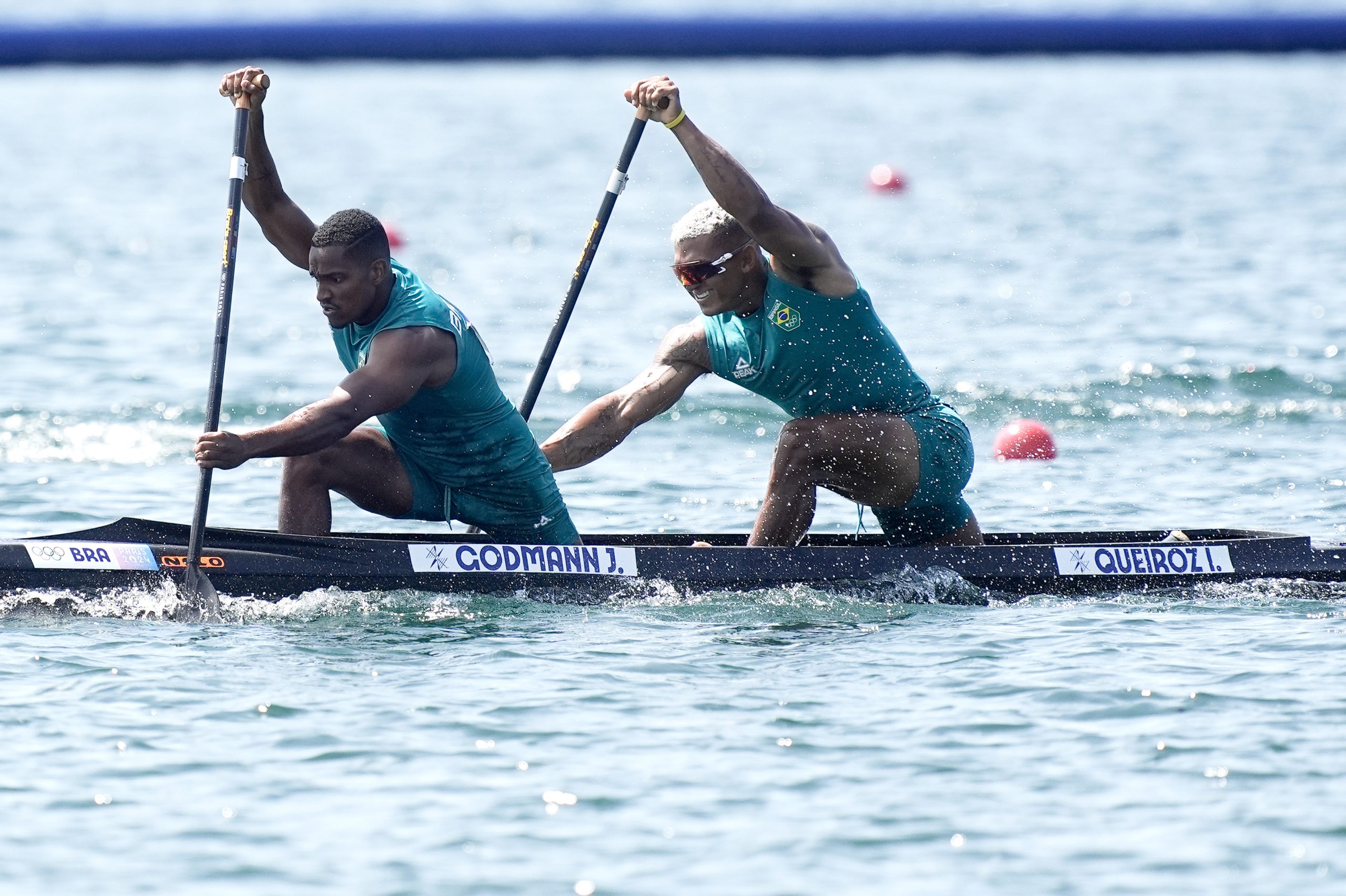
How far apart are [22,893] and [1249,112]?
3173 cm

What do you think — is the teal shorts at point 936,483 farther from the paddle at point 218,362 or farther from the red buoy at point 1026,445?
the red buoy at point 1026,445

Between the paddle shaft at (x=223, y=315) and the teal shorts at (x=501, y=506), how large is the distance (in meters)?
0.79

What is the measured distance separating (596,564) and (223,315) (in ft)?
6.04

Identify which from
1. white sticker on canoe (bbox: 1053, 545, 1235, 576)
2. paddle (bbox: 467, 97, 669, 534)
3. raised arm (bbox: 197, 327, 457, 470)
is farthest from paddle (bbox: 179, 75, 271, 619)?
white sticker on canoe (bbox: 1053, 545, 1235, 576)

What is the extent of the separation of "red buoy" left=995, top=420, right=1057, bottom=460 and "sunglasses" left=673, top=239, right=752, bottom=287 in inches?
188

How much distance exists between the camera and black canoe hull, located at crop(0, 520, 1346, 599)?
750 centimetres

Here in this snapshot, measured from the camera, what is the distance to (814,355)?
25.4 feet

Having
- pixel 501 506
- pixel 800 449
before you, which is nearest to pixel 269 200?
pixel 501 506

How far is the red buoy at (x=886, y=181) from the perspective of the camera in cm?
2569

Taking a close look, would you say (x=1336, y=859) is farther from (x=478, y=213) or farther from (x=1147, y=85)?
(x=1147, y=85)

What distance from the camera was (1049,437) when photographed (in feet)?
39.5

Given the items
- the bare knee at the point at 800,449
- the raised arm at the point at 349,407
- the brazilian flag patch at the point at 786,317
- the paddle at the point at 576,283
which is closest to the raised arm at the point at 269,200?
the raised arm at the point at 349,407

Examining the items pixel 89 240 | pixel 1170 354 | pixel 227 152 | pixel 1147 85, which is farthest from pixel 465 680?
pixel 1147 85

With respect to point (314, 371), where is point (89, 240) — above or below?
above
